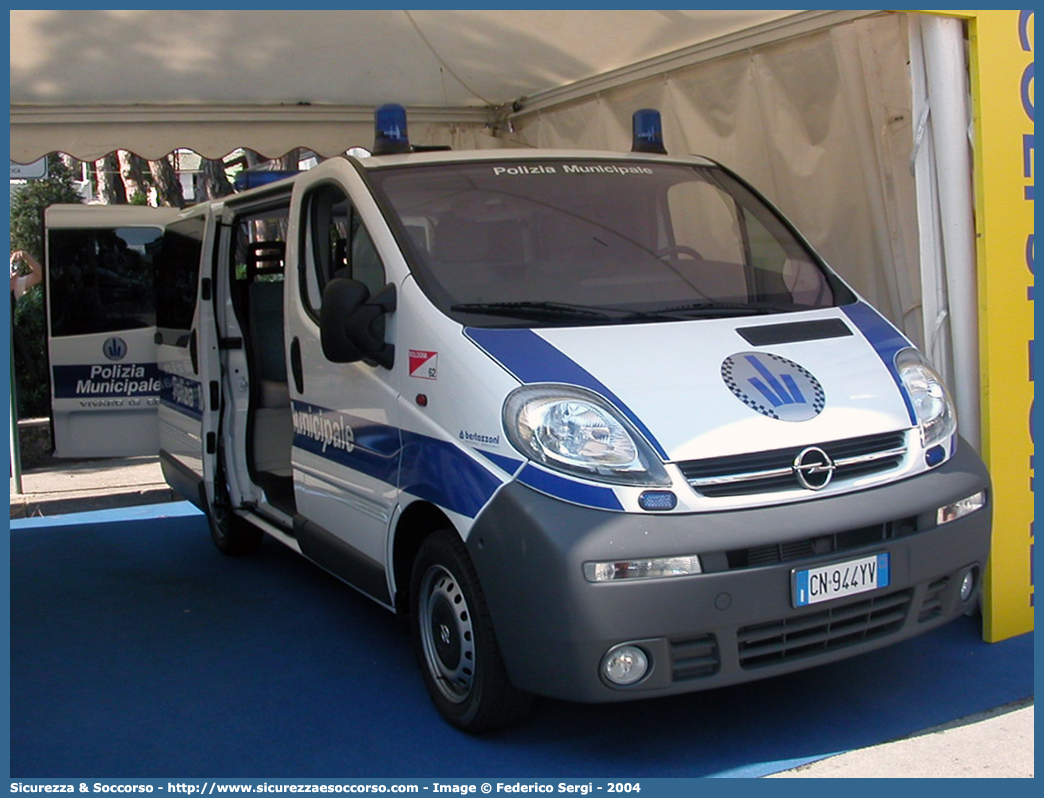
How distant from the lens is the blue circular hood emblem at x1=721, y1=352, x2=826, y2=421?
3.62 metres

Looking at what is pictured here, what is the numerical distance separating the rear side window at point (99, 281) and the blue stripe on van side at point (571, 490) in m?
6.00

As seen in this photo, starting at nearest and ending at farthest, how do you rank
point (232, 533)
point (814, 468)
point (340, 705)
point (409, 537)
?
point (814, 468) → point (409, 537) → point (340, 705) → point (232, 533)

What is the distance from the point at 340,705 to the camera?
4.44 m

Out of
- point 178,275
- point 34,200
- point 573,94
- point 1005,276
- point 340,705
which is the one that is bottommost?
point 340,705

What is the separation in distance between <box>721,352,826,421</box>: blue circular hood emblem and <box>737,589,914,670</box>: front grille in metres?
0.61

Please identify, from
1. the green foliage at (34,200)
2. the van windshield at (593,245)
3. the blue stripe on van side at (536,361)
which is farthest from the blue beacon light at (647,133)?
the green foliage at (34,200)

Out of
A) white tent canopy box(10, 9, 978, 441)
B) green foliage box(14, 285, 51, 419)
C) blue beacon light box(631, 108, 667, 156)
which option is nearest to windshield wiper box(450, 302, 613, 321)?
blue beacon light box(631, 108, 667, 156)

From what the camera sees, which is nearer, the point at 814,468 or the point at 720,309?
the point at 814,468

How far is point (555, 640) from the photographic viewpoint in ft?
11.0

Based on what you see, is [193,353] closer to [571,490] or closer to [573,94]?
[573,94]

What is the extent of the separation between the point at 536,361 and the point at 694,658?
40.2 inches

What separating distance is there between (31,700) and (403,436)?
2009 millimetres

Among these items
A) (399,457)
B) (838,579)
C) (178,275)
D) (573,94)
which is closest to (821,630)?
(838,579)
